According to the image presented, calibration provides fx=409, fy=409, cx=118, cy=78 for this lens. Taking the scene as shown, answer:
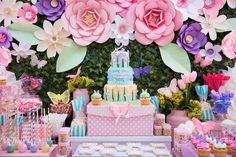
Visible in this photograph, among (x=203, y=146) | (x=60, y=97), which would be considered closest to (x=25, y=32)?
(x=60, y=97)

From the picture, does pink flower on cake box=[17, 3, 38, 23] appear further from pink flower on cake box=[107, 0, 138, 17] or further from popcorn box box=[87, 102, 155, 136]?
popcorn box box=[87, 102, 155, 136]

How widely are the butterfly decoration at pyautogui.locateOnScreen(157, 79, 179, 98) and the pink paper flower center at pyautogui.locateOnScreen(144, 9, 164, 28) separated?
65cm

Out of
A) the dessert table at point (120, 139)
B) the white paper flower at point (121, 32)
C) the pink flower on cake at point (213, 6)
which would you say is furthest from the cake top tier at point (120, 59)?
the pink flower on cake at point (213, 6)

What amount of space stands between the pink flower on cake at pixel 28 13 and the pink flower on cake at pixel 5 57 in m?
0.41

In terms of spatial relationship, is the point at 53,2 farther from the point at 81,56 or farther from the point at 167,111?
the point at 167,111

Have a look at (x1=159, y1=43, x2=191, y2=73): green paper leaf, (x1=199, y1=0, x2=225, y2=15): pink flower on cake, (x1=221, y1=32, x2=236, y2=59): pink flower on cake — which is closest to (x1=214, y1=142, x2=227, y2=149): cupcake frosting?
(x1=159, y1=43, x2=191, y2=73): green paper leaf

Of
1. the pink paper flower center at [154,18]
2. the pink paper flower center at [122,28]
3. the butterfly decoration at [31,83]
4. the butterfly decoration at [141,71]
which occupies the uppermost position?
the pink paper flower center at [154,18]

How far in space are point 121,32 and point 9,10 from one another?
128cm

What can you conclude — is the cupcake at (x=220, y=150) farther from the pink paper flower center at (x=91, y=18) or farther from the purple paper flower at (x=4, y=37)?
the purple paper flower at (x=4, y=37)

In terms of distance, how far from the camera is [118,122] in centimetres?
401

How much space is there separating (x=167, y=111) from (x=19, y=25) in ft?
6.23

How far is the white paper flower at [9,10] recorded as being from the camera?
4.57 meters

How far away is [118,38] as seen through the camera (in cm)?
451

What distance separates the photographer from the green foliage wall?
14.9 feet
